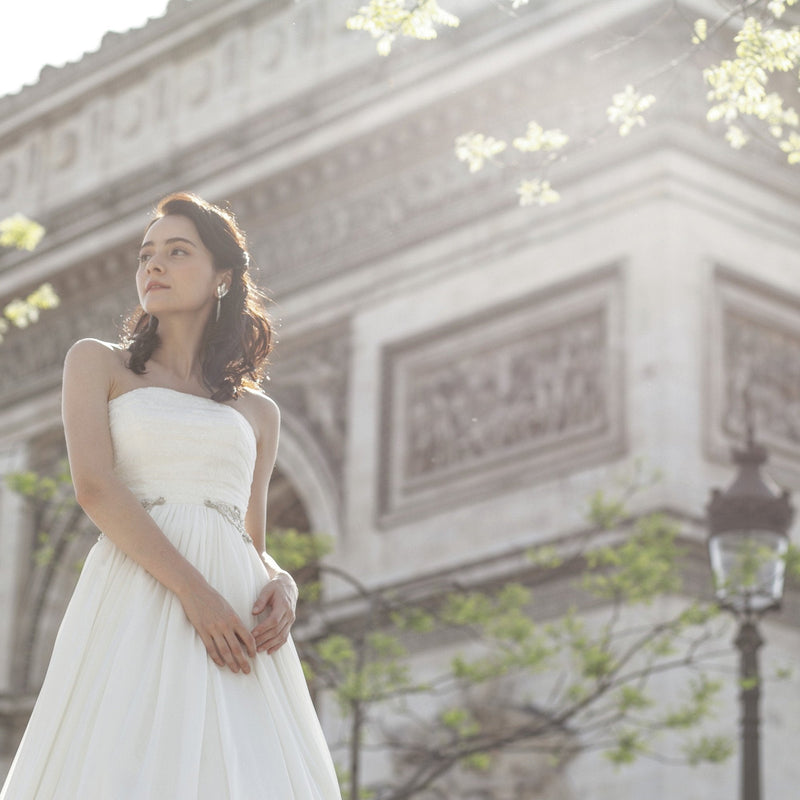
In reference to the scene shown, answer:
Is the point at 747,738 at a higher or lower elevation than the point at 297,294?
lower

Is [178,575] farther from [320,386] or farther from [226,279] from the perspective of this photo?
[320,386]

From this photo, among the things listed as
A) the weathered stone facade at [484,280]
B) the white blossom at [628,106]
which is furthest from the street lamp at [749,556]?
the weathered stone facade at [484,280]

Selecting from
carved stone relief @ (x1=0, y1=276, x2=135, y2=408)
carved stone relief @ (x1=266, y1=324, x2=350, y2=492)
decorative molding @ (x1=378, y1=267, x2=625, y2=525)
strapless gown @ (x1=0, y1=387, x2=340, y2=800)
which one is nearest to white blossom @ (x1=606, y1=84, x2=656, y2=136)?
strapless gown @ (x1=0, y1=387, x2=340, y2=800)

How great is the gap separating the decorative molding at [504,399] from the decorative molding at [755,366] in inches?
32.3

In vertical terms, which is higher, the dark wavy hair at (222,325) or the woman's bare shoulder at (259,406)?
the dark wavy hair at (222,325)

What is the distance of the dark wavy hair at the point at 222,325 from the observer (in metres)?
4.18

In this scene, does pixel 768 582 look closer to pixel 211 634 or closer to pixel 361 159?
pixel 211 634

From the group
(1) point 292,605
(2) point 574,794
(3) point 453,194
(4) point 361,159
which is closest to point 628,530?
(2) point 574,794

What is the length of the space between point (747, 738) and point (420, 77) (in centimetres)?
1048

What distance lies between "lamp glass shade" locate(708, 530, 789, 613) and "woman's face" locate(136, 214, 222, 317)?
21.8 ft

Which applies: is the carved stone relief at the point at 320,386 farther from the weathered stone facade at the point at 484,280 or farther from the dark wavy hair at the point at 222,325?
the dark wavy hair at the point at 222,325

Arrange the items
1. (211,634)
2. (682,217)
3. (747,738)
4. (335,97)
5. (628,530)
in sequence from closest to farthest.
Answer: (211,634) → (747,738) → (628,530) → (682,217) → (335,97)

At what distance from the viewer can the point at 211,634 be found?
3795 millimetres

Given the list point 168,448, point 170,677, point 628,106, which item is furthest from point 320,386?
point 170,677
